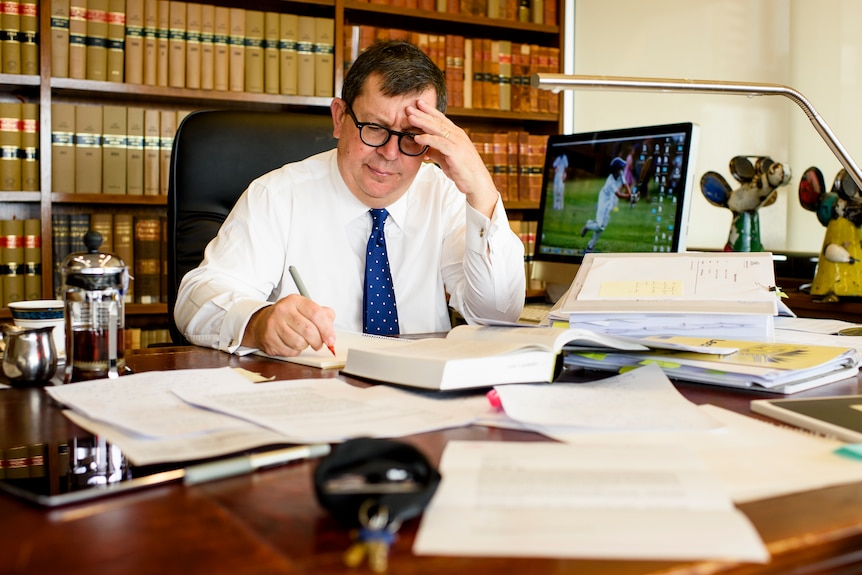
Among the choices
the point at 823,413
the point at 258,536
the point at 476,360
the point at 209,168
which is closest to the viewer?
the point at 258,536

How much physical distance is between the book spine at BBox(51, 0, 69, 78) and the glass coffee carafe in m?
2.13

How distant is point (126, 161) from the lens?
3.04 meters

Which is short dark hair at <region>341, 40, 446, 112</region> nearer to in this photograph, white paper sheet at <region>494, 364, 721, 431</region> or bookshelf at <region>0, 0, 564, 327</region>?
white paper sheet at <region>494, 364, 721, 431</region>

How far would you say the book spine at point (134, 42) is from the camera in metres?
2.97

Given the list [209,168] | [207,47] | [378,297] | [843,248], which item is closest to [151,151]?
[207,47]

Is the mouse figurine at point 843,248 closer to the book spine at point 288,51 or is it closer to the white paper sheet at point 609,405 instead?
the white paper sheet at point 609,405

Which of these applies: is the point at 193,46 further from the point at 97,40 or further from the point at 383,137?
the point at 383,137

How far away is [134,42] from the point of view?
299cm

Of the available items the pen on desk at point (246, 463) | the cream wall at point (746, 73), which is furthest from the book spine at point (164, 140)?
the pen on desk at point (246, 463)

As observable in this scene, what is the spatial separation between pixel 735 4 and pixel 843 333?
89.0 inches

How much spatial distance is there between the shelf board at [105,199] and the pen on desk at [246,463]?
2.56m

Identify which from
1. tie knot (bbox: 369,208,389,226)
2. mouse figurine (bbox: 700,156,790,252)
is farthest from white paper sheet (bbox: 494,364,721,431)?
mouse figurine (bbox: 700,156,790,252)

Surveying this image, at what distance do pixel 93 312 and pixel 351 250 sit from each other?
93 centimetres

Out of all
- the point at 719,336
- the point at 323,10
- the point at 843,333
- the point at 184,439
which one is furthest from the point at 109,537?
the point at 323,10
